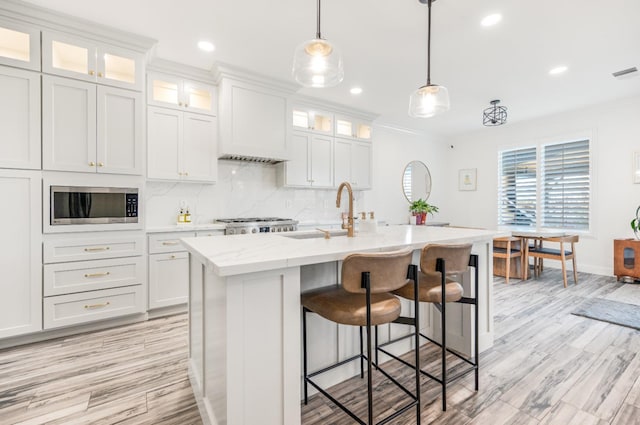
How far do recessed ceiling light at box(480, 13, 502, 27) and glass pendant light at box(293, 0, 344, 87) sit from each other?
1.54 m

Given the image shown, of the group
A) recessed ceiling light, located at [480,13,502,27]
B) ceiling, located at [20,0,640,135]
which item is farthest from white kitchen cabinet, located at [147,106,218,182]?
recessed ceiling light, located at [480,13,502,27]

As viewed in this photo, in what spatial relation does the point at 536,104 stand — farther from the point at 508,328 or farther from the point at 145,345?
the point at 145,345

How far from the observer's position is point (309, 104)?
14.5 ft

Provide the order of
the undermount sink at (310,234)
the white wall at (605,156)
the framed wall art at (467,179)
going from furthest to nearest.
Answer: the framed wall art at (467,179), the white wall at (605,156), the undermount sink at (310,234)

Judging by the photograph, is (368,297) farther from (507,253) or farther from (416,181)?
(416,181)

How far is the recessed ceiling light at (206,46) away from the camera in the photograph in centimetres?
296

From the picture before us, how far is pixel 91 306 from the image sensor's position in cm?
273

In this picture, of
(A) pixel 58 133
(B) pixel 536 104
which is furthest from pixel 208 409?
(B) pixel 536 104

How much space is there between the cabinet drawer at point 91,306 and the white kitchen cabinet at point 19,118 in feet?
3.74

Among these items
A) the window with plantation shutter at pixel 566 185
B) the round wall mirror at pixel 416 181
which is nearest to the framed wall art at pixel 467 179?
the round wall mirror at pixel 416 181

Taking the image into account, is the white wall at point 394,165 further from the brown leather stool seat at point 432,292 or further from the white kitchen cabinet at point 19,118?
the white kitchen cabinet at point 19,118

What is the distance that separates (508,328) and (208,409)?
2.65 meters

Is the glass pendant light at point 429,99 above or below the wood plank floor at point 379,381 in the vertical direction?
above

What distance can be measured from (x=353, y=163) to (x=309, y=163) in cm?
84
